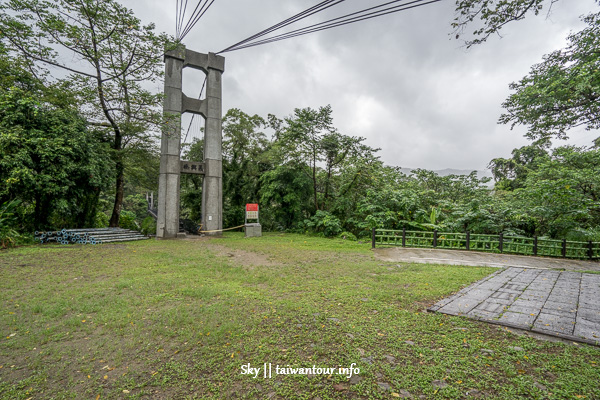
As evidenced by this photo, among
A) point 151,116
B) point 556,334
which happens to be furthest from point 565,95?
point 151,116

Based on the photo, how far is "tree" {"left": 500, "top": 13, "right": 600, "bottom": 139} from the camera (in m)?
4.24

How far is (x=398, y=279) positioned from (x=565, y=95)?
520cm

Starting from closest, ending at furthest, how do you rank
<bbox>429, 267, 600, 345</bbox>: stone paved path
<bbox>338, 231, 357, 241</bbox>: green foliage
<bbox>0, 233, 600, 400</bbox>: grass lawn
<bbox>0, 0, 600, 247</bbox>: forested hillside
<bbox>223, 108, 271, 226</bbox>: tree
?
<bbox>0, 233, 600, 400</bbox>: grass lawn
<bbox>429, 267, 600, 345</bbox>: stone paved path
<bbox>0, 0, 600, 247</bbox>: forested hillside
<bbox>338, 231, 357, 241</bbox>: green foliage
<bbox>223, 108, 271, 226</bbox>: tree

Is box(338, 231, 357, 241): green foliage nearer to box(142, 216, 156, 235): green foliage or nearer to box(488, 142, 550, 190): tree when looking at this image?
box(142, 216, 156, 235): green foliage

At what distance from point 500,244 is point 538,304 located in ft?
21.1

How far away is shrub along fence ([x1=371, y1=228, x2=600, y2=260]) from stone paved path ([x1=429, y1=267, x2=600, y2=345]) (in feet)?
11.8

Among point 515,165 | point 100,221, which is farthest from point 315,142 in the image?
point 515,165

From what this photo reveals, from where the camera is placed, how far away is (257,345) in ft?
9.02

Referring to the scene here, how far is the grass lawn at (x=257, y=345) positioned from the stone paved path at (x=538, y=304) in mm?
289

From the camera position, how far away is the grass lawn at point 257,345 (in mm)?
2127

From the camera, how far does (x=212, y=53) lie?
1512cm

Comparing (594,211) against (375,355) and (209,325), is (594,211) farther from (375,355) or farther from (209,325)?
(209,325)

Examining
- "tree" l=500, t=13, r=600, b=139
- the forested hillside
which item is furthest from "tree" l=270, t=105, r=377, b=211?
"tree" l=500, t=13, r=600, b=139

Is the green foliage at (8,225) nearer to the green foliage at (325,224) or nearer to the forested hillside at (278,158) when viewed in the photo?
the forested hillside at (278,158)
